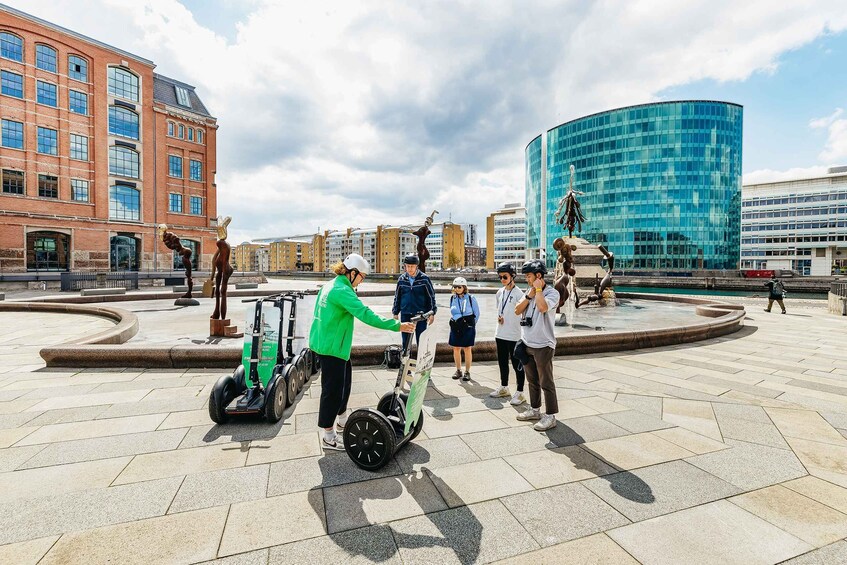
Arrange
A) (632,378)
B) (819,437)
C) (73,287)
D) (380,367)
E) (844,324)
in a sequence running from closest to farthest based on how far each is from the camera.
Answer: (819,437) < (632,378) < (380,367) < (844,324) < (73,287)

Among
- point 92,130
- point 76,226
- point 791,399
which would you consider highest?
point 92,130

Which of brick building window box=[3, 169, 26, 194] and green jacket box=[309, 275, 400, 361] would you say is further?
brick building window box=[3, 169, 26, 194]

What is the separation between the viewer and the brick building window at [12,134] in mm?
29609

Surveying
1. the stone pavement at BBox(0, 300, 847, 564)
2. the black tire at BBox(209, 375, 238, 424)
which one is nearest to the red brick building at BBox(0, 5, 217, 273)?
the stone pavement at BBox(0, 300, 847, 564)

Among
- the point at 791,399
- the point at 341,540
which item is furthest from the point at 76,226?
the point at 791,399

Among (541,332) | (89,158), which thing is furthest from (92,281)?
(541,332)

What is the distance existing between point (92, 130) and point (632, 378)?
45.6 m

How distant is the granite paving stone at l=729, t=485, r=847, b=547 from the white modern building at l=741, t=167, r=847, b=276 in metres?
100

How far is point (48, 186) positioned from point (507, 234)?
111914 mm

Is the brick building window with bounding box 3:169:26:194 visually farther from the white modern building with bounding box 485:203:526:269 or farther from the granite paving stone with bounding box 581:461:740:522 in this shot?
the white modern building with bounding box 485:203:526:269

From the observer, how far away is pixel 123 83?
35531mm

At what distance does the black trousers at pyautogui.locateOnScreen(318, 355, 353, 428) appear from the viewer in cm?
365

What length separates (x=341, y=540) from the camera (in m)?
2.50

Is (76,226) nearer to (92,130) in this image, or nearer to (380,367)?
(92,130)
